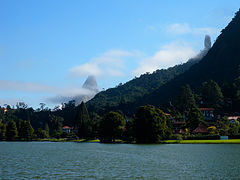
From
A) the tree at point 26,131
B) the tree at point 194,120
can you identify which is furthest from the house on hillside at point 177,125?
the tree at point 26,131

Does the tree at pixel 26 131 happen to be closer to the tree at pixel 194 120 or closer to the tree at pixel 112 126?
the tree at pixel 112 126

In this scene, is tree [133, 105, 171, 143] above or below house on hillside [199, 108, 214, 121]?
below

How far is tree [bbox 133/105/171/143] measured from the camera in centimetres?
10711

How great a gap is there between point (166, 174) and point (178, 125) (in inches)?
5329

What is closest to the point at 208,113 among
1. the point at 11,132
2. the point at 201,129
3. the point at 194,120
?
the point at 194,120

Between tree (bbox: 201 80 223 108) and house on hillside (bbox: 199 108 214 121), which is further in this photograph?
tree (bbox: 201 80 223 108)

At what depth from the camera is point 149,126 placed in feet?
351

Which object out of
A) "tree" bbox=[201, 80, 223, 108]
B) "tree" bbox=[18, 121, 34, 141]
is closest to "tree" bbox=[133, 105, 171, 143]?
"tree" bbox=[201, 80, 223, 108]

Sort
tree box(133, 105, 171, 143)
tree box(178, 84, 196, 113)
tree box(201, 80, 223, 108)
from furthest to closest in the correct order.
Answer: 1. tree box(178, 84, 196, 113)
2. tree box(201, 80, 223, 108)
3. tree box(133, 105, 171, 143)

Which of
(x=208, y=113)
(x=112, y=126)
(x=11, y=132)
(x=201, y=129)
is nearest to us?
(x=112, y=126)

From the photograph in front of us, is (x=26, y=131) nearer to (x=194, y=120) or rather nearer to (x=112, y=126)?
(x=112, y=126)

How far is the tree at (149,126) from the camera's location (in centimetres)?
10711

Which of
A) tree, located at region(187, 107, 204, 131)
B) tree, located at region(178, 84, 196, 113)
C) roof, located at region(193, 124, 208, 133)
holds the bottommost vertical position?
roof, located at region(193, 124, 208, 133)

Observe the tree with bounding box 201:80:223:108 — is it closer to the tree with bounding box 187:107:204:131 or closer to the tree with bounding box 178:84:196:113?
the tree with bounding box 178:84:196:113
